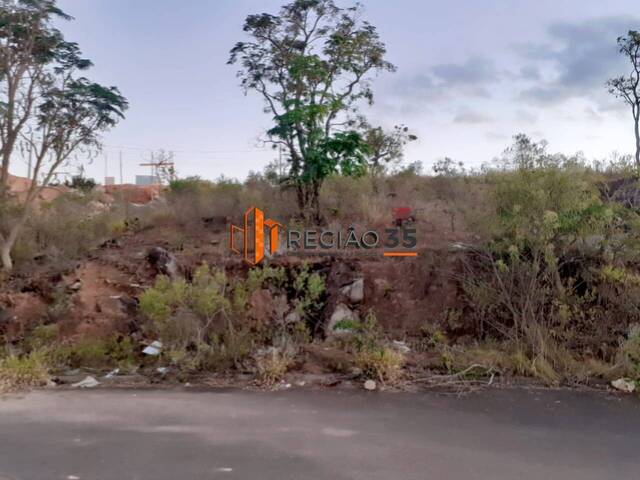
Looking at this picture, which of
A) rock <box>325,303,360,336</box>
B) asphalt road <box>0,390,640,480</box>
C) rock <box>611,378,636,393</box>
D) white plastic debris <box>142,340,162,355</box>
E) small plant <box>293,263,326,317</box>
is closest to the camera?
asphalt road <box>0,390,640,480</box>

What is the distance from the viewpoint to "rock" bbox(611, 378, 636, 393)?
5.87 metres

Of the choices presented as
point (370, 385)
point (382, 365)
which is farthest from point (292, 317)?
point (370, 385)

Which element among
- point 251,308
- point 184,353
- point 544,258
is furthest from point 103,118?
point 544,258

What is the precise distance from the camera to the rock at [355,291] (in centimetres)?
889

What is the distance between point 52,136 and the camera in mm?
10109

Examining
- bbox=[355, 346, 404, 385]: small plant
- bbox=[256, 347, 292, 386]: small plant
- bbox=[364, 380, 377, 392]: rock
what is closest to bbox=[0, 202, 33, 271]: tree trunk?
bbox=[256, 347, 292, 386]: small plant

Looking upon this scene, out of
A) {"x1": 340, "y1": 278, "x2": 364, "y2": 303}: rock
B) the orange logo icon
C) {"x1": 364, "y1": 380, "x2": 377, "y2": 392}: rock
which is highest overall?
the orange logo icon

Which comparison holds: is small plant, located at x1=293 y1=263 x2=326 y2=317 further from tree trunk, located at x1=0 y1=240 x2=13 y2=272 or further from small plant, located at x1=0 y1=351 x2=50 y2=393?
tree trunk, located at x1=0 y1=240 x2=13 y2=272

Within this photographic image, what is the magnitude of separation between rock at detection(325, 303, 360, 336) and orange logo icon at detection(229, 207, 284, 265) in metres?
2.02

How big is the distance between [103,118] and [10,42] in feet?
6.90

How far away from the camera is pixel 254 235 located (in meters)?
11.3

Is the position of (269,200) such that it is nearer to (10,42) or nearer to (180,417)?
(10,42)

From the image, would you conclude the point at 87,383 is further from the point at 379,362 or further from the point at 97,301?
the point at 379,362

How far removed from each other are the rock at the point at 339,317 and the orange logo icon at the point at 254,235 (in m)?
2.02
